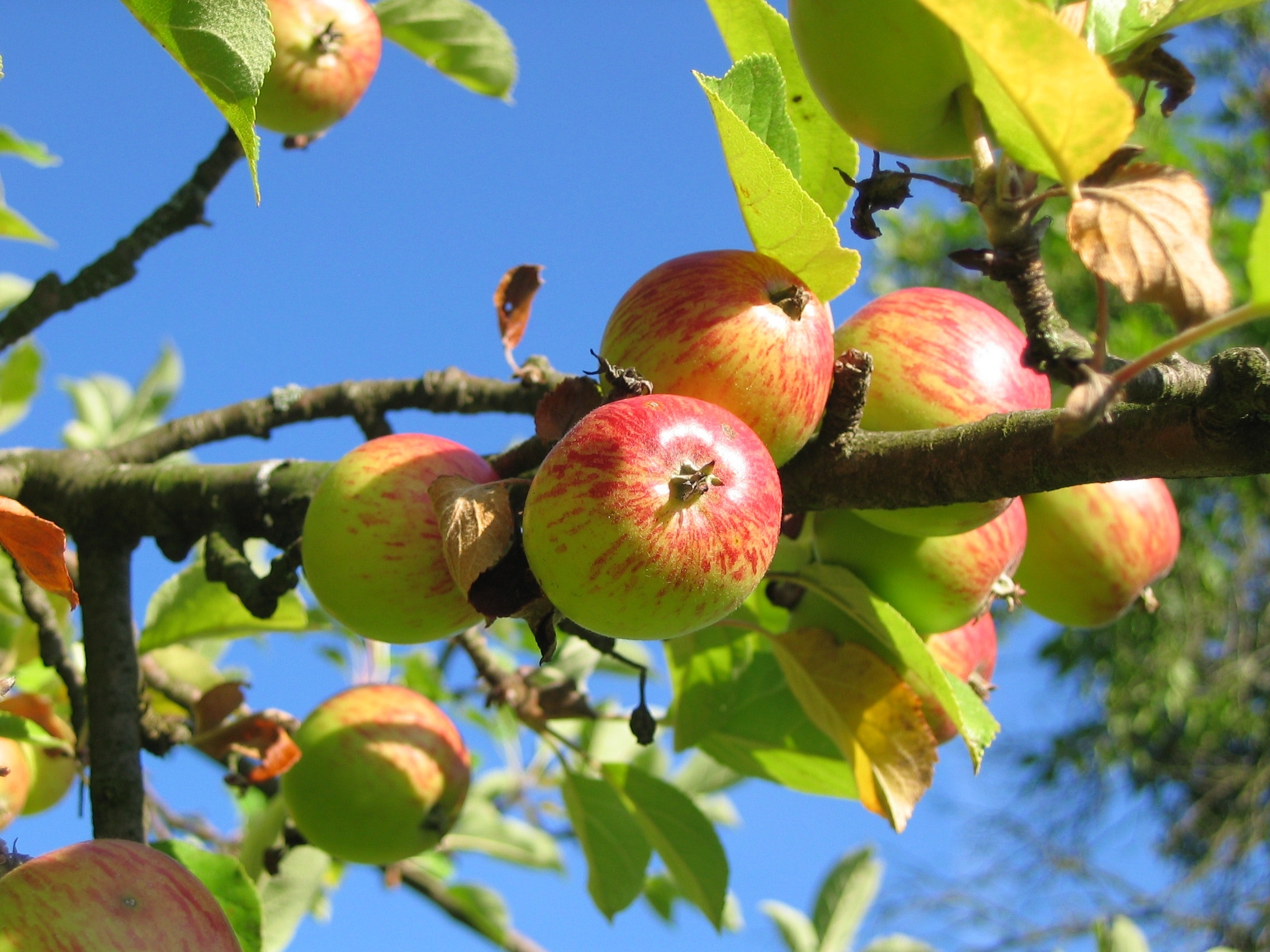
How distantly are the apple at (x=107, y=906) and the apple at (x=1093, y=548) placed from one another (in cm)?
109

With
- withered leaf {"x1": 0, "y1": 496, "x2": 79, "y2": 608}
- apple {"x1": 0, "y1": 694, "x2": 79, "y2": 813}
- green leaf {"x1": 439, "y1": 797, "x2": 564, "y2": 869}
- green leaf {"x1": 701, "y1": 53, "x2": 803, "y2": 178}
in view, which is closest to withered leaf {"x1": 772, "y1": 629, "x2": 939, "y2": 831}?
green leaf {"x1": 701, "y1": 53, "x2": 803, "y2": 178}

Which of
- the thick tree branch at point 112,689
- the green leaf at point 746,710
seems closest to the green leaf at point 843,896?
the green leaf at point 746,710

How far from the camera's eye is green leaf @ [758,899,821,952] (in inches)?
106

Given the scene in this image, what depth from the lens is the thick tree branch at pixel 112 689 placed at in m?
1.33

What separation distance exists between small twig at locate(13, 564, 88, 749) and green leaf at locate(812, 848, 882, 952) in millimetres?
1674

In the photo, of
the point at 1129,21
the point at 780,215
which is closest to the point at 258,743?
the point at 780,215

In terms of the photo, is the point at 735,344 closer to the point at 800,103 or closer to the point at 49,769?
the point at 800,103

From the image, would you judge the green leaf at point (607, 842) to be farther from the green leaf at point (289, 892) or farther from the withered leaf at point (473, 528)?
the withered leaf at point (473, 528)

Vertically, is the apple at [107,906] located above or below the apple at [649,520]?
below

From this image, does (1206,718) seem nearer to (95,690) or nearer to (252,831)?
(252,831)

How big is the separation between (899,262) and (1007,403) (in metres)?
8.79

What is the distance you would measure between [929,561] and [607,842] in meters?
0.95

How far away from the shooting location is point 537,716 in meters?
1.92

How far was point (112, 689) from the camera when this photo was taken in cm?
147
